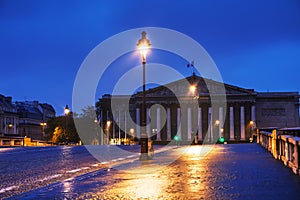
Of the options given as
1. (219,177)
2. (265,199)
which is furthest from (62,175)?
(265,199)

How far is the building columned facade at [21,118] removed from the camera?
407 feet

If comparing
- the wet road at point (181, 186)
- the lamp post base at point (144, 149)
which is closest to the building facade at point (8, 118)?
the lamp post base at point (144, 149)

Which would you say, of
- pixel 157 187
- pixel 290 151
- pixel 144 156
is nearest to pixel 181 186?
pixel 157 187

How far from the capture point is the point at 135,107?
131m

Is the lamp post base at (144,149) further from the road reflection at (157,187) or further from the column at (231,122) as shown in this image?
the column at (231,122)

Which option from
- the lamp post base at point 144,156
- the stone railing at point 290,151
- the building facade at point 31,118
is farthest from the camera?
the building facade at point 31,118

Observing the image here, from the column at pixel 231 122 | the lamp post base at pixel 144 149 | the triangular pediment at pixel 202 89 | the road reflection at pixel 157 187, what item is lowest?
the road reflection at pixel 157 187

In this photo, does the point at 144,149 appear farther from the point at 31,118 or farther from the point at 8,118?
the point at 31,118

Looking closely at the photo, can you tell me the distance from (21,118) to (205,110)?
53.1 metres

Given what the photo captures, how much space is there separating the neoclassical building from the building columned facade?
76.9 ft

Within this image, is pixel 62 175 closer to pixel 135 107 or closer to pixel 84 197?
pixel 84 197

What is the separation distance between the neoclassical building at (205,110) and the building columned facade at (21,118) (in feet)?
76.9

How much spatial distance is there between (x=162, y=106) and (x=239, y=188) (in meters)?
120

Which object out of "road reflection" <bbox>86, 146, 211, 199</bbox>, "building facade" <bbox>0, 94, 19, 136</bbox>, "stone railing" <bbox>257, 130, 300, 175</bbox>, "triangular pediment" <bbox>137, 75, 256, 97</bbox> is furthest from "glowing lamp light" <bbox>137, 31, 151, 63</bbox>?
"triangular pediment" <bbox>137, 75, 256, 97</bbox>
